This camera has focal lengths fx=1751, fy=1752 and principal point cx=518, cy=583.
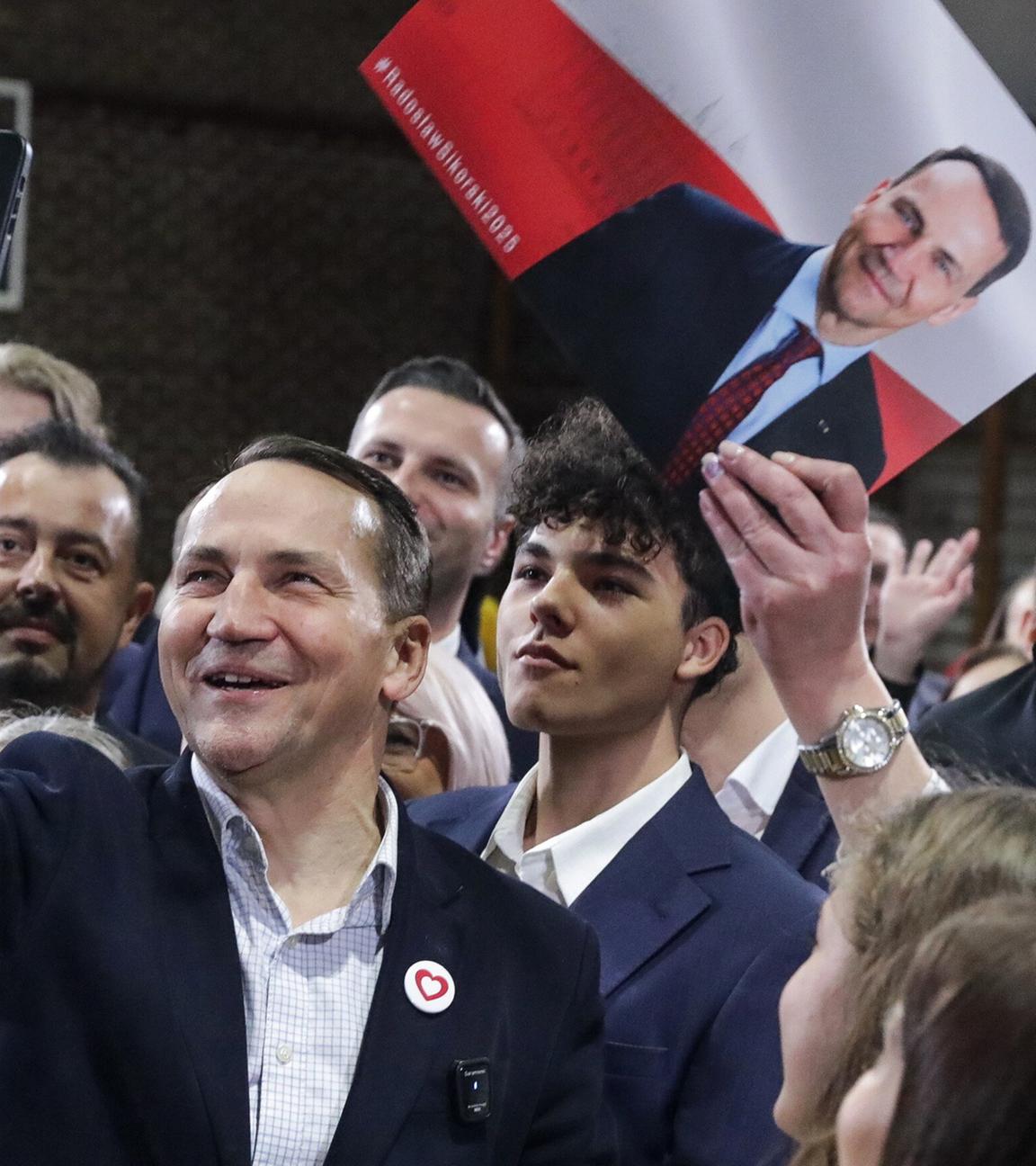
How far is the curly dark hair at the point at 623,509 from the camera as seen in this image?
2.07 m

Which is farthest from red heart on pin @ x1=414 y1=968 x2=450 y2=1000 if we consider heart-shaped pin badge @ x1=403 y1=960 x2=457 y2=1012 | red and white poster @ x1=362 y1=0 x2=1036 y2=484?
red and white poster @ x1=362 y1=0 x2=1036 y2=484

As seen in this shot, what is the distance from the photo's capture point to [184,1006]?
1.44 meters

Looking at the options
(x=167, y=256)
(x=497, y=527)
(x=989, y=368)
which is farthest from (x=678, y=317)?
(x=167, y=256)

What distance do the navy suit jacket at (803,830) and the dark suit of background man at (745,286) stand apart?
0.80 m

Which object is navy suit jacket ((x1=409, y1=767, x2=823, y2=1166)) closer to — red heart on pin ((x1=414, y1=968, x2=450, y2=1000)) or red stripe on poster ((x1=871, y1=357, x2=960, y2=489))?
red heart on pin ((x1=414, y1=968, x2=450, y2=1000))

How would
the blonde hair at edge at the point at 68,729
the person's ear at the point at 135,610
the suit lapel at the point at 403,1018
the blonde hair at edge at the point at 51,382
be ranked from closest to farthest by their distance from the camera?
the suit lapel at the point at 403,1018 < the blonde hair at edge at the point at 68,729 < the person's ear at the point at 135,610 < the blonde hair at edge at the point at 51,382

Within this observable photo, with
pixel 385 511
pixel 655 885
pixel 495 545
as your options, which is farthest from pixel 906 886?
pixel 495 545

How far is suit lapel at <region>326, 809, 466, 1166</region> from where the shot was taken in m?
1.46

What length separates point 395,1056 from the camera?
150 cm

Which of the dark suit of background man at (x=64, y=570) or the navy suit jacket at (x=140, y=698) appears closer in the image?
the dark suit of background man at (x=64, y=570)

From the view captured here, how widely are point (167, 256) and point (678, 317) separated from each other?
5.82m

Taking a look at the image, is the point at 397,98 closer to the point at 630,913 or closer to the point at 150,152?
the point at 630,913

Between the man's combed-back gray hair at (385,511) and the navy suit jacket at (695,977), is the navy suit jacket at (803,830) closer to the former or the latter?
the navy suit jacket at (695,977)

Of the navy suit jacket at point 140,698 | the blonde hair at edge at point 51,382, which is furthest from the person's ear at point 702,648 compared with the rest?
the blonde hair at edge at point 51,382
